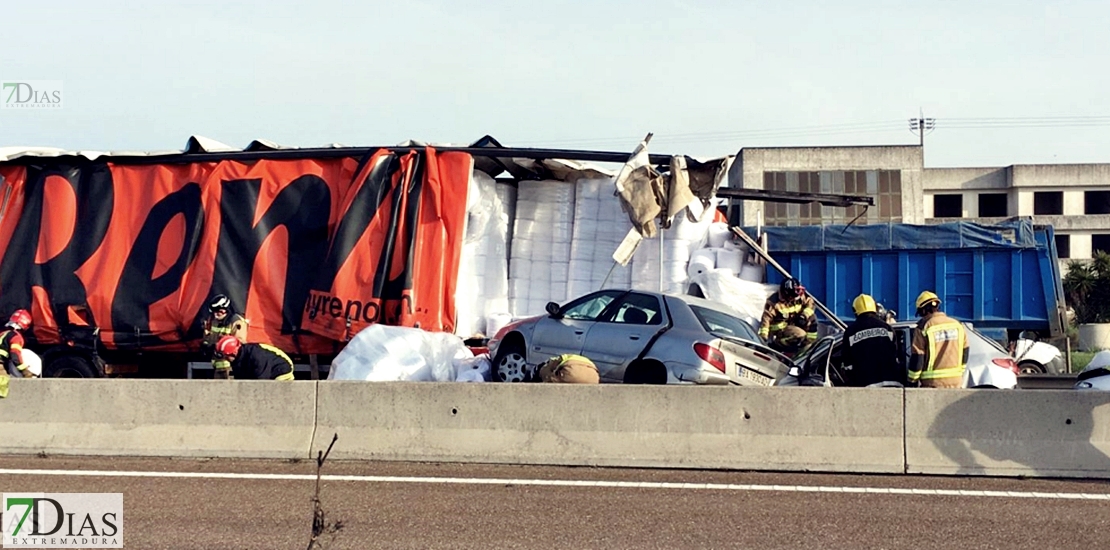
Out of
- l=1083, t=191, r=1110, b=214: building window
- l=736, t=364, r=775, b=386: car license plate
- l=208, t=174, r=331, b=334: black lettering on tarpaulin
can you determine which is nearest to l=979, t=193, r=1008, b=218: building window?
l=1083, t=191, r=1110, b=214: building window

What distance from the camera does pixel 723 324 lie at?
12.3 m

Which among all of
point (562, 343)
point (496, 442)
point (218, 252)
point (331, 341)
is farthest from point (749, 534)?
point (218, 252)

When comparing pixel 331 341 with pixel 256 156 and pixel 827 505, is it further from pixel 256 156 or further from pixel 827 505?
pixel 827 505

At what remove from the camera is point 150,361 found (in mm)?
16141

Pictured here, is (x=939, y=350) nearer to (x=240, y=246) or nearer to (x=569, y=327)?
(x=569, y=327)

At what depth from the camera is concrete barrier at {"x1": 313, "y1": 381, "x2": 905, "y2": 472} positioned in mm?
9328

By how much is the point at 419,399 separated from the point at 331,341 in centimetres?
548

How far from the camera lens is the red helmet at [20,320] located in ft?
50.4

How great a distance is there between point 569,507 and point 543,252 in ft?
28.3

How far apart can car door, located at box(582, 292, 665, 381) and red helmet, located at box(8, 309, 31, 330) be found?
25.2ft

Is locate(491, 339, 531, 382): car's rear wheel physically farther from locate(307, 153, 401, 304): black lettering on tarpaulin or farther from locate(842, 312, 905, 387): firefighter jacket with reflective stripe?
locate(842, 312, 905, 387): firefighter jacket with reflective stripe

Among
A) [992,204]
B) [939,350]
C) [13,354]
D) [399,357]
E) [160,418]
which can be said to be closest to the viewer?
[939,350]

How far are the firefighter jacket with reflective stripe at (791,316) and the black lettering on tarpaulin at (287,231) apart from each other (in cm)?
574

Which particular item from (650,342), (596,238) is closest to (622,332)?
(650,342)
